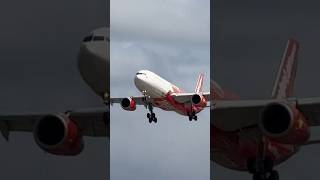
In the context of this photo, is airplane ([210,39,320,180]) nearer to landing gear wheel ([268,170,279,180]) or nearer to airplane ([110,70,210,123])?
landing gear wheel ([268,170,279,180])

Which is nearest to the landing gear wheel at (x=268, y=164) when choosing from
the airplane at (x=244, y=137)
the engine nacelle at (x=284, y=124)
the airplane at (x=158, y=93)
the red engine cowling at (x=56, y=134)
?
the airplane at (x=244, y=137)

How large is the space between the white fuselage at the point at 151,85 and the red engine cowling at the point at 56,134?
1953 centimetres

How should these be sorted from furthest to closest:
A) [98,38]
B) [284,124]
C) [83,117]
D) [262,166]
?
[262,166]
[83,117]
[98,38]
[284,124]

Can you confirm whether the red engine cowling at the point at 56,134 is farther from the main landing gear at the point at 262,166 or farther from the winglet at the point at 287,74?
the winglet at the point at 287,74

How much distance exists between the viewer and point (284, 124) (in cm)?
1769

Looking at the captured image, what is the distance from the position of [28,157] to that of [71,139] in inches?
295

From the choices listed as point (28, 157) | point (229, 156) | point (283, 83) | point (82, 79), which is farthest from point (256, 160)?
point (28, 157)

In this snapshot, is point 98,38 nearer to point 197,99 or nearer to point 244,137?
point 244,137

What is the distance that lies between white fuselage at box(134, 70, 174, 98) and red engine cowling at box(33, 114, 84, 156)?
1953cm

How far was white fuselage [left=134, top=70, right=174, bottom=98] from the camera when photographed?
1543 inches

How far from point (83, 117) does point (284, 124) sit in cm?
848

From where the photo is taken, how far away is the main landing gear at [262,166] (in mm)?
23938

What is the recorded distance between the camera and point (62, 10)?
10828mm

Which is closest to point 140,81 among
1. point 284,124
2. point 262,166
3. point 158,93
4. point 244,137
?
point 158,93
